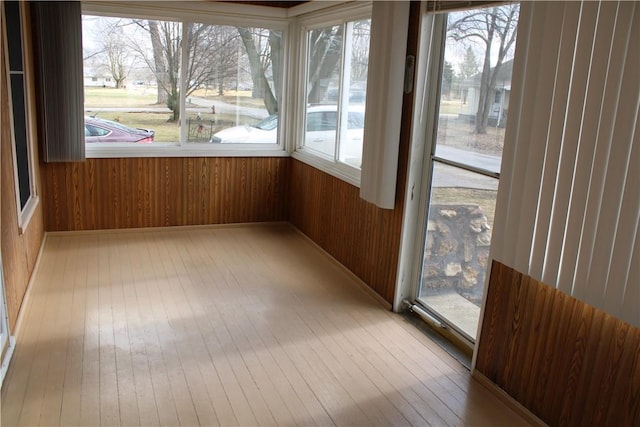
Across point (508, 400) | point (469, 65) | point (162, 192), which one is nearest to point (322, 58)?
point (162, 192)

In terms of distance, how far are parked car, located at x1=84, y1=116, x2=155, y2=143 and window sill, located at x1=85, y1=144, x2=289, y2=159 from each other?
0.20 feet

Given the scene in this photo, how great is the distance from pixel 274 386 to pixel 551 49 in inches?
79.0

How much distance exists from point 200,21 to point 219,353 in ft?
10.6

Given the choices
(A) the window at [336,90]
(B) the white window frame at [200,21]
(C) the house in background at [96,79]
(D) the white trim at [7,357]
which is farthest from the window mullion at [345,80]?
(D) the white trim at [7,357]

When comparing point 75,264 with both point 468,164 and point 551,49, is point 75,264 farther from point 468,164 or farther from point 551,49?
point 551,49

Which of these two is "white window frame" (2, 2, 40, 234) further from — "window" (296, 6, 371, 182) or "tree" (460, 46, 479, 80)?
"tree" (460, 46, 479, 80)

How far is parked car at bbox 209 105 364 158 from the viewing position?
4316 millimetres

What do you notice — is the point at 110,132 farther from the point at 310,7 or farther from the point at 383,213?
the point at 383,213

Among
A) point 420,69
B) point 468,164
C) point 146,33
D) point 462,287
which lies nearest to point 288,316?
point 462,287

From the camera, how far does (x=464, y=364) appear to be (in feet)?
10.0

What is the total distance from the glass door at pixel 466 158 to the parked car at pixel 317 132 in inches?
42.0

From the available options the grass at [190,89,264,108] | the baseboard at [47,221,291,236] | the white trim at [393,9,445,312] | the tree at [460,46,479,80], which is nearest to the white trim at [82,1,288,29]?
the grass at [190,89,264,108]

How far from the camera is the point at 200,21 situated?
4977 mm

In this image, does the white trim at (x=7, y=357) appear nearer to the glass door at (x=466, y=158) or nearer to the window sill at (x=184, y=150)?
the window sill at (x=184, y=150)
